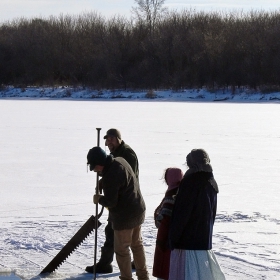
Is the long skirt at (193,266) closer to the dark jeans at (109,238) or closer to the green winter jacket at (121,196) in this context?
the green winter jacket at (121,196)

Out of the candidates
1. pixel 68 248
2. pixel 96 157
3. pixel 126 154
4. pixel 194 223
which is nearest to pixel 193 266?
pixel 194 223

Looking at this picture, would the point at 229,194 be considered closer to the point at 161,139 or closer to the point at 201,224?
the point at 201,224

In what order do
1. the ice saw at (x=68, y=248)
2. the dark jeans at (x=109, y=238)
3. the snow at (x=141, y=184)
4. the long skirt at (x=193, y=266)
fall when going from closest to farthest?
1. the long skirt at (x=193, y=266)
2. the ice saw at (x=68, y=248)
3. the dark jeans at (x=109, y=238)
4. the snow at (x=141, y=184)

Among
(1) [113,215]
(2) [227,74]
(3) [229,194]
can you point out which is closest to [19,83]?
(2) [227,74]

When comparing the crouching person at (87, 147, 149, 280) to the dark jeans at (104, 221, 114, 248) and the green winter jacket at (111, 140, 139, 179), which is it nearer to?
the green winter jacket at (111, 140, 139, 179)

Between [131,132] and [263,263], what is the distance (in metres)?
11.3

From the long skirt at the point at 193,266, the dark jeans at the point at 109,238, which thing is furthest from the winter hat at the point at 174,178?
the dark jeans at the point at 109,238

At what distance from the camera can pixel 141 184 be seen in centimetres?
963

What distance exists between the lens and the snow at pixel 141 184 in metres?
6.02

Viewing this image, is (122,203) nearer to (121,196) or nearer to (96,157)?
(121,196)

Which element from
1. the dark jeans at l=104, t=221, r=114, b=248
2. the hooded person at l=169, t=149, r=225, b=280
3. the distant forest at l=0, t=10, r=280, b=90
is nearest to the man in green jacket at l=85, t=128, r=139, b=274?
the dark jeans at l=104, t=221, r=114, b=248

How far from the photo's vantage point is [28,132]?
56.2 feet

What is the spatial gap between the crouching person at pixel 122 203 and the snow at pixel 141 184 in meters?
0.63

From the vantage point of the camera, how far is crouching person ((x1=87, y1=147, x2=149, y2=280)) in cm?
471
